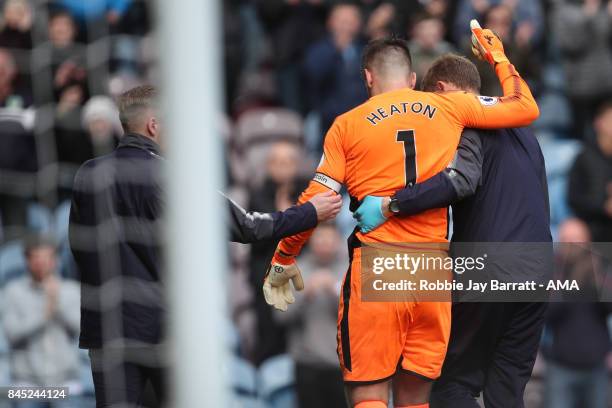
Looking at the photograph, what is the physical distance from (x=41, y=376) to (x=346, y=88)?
12.4 ft

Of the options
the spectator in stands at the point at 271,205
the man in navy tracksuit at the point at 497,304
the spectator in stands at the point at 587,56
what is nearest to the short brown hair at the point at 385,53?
the man in navy tracksuit at the point at 497,304

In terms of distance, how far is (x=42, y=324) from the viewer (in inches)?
268

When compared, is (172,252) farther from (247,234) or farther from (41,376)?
(41,376)

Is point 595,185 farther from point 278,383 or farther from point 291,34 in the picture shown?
point 291,34

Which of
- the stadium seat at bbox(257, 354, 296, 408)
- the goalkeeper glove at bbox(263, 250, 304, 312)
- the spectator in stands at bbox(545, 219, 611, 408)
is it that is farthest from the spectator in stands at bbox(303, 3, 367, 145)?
the goalkeeper glove at bbox(263, 250, 304, 312)

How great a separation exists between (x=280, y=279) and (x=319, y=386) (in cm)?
229

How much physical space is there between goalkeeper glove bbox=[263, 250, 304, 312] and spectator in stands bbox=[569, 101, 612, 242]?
3.38 metres

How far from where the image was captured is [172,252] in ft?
10.4

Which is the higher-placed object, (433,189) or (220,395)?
(433,189)

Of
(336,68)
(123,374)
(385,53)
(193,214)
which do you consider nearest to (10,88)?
(336,68)

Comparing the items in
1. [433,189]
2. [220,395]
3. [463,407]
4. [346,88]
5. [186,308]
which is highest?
[346,88]

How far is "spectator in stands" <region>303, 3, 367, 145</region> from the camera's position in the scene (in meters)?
9.16

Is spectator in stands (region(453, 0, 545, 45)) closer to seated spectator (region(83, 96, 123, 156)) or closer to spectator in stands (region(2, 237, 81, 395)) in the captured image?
seated spectator (region(83, 96, 123, 156))

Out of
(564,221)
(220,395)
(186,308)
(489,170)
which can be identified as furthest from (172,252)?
(564,221)
